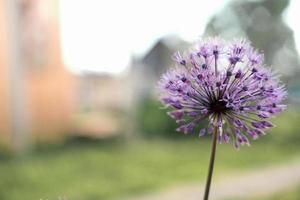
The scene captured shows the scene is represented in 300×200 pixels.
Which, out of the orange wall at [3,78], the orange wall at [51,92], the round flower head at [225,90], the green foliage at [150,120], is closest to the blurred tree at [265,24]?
the round flower head at [225,90]

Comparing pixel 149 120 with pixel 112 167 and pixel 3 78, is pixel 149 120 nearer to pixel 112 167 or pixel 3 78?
pixel 3 78

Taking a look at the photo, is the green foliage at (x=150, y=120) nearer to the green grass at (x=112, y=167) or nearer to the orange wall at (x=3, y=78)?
the green grass at (x=112, y=167)

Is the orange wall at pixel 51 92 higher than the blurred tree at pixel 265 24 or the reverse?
the reverse

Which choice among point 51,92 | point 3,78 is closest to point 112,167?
point 3,78

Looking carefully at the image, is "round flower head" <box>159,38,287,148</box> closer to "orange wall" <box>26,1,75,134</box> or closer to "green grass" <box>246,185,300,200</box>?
"green grass" <box>246,185,300,200</box>

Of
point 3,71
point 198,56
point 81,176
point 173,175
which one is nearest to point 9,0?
point 3,71
